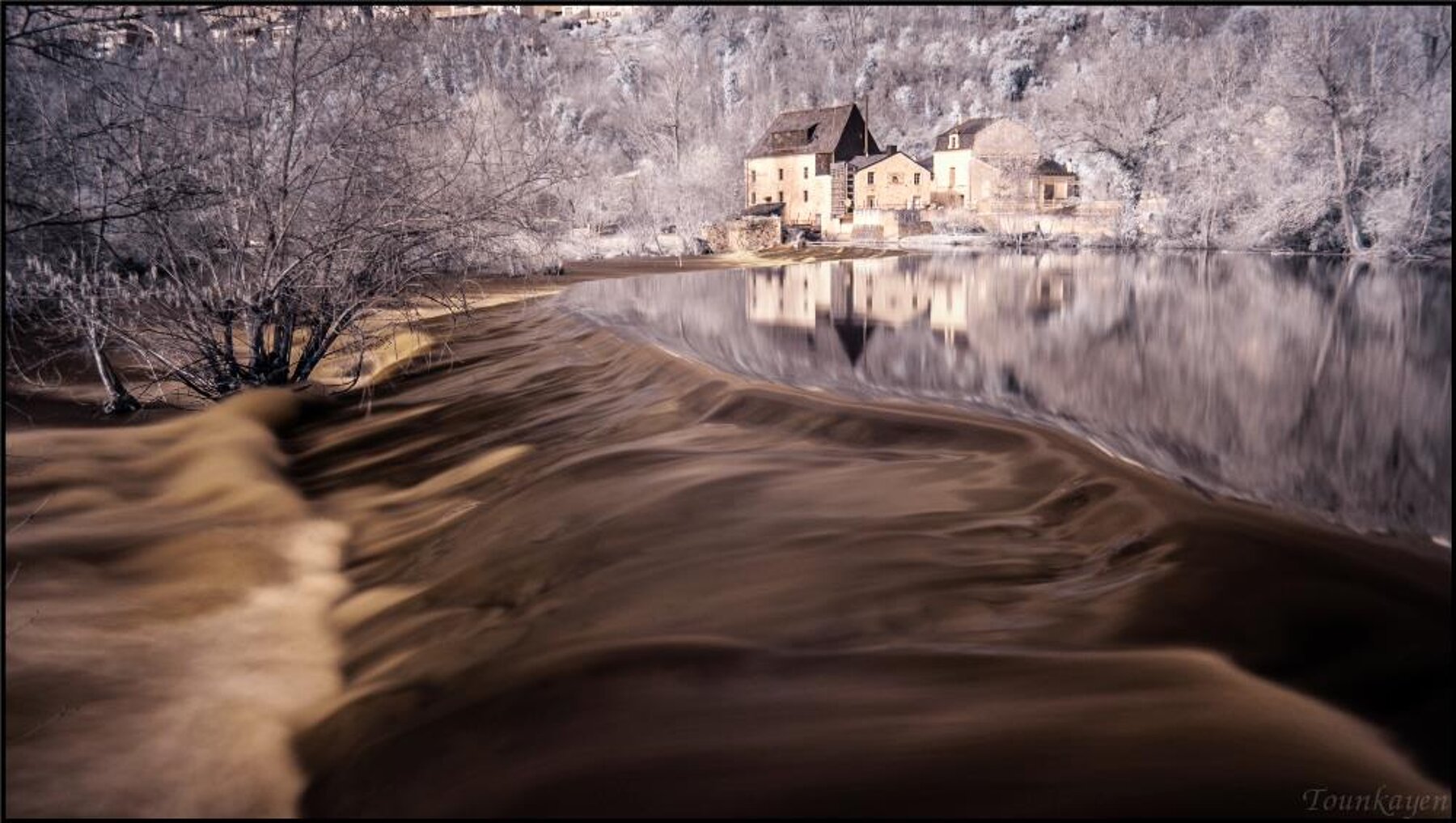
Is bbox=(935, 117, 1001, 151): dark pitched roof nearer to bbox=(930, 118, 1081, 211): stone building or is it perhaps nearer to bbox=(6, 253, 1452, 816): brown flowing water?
bbox=(930, 118, 1081, 211): stone building

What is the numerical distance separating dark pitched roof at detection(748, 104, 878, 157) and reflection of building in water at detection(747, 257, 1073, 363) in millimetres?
21680

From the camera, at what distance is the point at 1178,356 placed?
831 centimetres

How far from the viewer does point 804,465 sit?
14.9 feet

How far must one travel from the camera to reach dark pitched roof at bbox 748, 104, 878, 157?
138 feet

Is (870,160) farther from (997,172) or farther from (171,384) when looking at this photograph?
(171,384)

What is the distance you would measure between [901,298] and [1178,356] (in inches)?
239

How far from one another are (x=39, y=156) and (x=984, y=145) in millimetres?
37367

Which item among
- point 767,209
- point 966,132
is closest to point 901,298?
point 767,209

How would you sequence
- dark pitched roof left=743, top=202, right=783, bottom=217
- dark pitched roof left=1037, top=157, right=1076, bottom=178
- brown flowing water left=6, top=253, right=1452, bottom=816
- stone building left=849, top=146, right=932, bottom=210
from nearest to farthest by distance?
1. brown flowing water left=6, top=253, right=1452, bottom=816
2. dark pitched roof left=1037, top=157, right=1076, bottom=178
3. dark pitched roof left=743, top=202, right=783, bottom=217
4. stone building left=849, top=146, right=932, bottom=210

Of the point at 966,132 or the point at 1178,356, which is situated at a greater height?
the point at 966,132

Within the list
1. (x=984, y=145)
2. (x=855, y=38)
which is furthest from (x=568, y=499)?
(x=855, y=38)

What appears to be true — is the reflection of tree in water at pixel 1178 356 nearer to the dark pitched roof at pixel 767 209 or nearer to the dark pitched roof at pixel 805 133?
the dark pitched roof at pixel 767 209

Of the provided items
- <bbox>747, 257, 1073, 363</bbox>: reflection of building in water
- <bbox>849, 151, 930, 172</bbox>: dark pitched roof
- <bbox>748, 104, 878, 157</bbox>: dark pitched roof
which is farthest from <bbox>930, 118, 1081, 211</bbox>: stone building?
<bbox>747, 257, 1073, 363</bbox>: reflection of building in water

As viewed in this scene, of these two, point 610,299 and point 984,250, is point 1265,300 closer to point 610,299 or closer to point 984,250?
point 610,299
